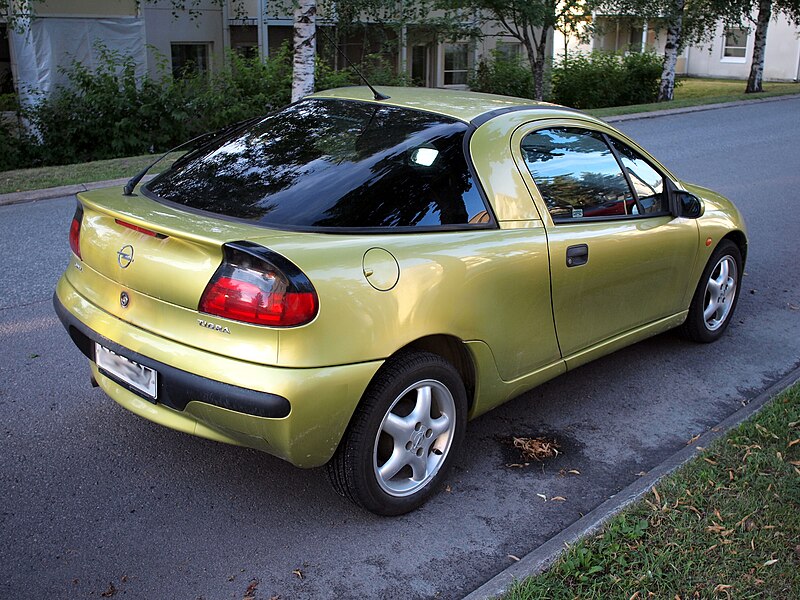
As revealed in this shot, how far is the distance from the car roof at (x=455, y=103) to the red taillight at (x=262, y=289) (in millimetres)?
1436

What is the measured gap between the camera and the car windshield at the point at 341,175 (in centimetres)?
361

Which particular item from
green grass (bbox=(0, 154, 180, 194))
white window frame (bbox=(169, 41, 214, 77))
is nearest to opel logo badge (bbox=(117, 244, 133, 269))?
green grass (bbox=(0, 154, 180, 194))

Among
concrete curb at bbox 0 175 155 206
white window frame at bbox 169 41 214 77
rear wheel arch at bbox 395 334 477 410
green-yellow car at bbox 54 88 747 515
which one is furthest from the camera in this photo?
white window frame at bbox 169 41 214 77

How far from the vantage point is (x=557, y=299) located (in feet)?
13.8

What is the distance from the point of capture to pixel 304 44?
13969 millimetres

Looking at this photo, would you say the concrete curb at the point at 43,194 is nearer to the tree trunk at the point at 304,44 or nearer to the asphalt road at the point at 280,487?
the tree trunk at the point at 304,44

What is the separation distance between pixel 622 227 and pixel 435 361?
5.15ft

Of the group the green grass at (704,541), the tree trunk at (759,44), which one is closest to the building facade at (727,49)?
the tree trunk at (759,44)

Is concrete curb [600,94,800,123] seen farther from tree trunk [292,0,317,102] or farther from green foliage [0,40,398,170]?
green foliage [0,40,398,170]

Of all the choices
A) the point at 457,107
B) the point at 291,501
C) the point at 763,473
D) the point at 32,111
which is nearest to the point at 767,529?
the point at 763,473

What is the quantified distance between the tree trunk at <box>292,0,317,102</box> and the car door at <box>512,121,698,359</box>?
30.3ft

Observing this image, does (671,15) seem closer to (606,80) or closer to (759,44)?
(606,80)

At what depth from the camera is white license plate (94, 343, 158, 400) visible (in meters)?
3.44

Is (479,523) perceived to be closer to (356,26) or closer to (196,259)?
(196,259)
